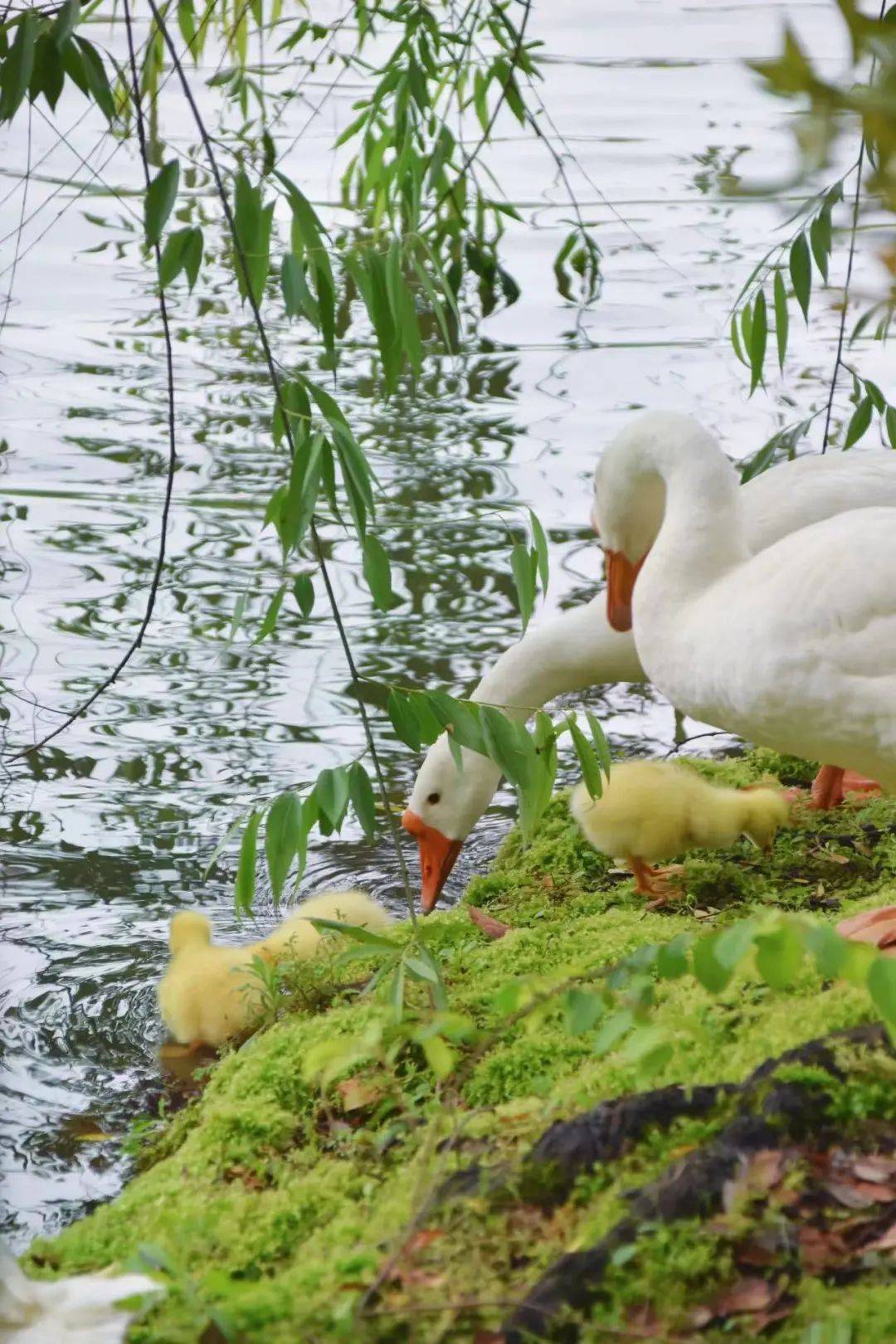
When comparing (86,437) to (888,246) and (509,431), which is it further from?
(888,246)

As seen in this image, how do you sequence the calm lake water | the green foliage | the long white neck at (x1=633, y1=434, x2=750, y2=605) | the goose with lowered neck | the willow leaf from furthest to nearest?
the willow leaf < the calm lake water < the long white neck at (x1=633, y1=434, x2=750, y2=605) < the goose with lowered neck < the green foliage

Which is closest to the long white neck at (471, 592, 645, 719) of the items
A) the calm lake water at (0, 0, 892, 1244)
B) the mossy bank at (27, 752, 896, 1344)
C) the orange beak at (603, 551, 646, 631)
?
the orange beak at (603, 551, 646, 631)

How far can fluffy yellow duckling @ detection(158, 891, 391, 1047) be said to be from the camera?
3625mm

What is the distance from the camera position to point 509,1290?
211 centimetres

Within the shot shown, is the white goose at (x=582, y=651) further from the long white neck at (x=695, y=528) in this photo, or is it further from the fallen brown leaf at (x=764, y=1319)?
the fallen brown leaf at (x=764, y=1319)

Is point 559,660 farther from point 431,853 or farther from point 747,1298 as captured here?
point 747,1298

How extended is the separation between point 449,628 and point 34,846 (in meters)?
1.73

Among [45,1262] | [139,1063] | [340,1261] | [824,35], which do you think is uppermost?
[824,35]

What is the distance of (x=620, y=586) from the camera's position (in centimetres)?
448

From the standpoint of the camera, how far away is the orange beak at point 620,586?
4.46 metres

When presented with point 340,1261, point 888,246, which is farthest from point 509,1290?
point 888,246

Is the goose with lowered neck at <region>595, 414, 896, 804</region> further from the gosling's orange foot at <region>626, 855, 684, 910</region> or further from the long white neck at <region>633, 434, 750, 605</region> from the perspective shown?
the gosling's orange foot at <region>626, 855, 684, 910</region>

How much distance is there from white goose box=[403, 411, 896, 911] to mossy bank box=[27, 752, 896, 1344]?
36.8 inches

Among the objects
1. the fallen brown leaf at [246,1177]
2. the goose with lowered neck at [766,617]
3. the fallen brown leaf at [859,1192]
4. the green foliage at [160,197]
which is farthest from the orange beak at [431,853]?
the fallen brown leaf at [859,1192]
